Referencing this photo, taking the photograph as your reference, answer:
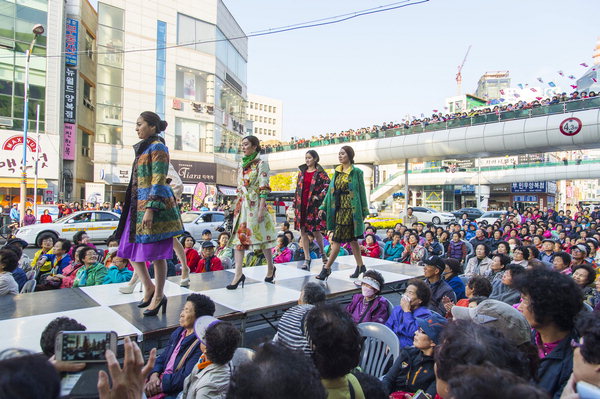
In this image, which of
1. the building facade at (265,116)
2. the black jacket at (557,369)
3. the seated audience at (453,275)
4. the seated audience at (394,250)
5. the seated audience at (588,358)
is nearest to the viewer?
the seated audience at (588,358)

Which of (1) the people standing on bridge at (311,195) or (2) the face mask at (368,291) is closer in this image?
(2) the face mask at (368,291)

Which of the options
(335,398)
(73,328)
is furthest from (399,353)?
(73,328)

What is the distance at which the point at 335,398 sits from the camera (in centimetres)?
169

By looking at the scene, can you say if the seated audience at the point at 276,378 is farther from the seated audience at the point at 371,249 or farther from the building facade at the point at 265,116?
the building facade at the point at 265,116

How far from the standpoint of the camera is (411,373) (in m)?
2.58

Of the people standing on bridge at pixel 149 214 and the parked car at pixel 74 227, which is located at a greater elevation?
the people standing on bridge at pixel 149 214

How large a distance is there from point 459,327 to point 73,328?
2.07 metres

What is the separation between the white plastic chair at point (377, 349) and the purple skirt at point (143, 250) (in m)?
1.82

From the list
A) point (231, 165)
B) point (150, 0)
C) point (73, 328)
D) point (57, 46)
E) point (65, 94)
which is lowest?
point (73, 328)

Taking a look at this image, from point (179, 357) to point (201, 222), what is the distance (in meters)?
12.2

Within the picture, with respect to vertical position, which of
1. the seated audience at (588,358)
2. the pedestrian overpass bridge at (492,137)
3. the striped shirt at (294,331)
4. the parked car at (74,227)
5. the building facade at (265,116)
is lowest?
the parked car at (74,227)

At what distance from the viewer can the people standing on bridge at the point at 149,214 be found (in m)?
3.44

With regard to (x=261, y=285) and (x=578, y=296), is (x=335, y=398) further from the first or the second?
(x=261, y=285)

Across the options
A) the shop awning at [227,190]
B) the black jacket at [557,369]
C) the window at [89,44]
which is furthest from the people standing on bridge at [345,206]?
the window at [89,44]
